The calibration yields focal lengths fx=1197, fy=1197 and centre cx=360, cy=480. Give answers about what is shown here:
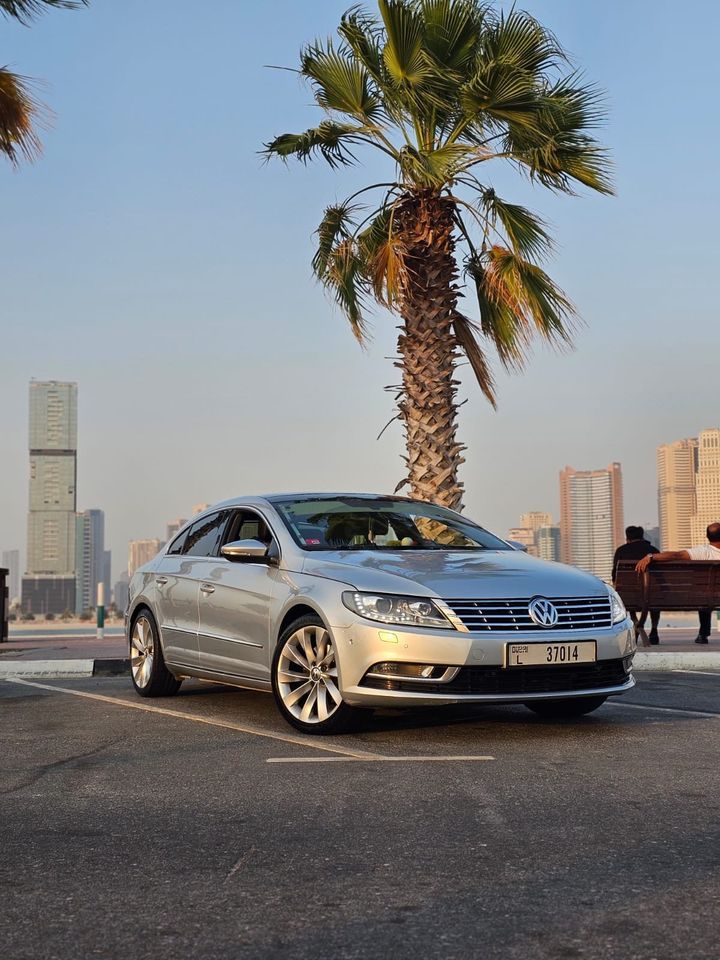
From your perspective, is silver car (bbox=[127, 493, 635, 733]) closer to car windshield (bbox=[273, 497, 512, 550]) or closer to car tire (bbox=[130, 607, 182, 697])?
car windshield (bbox=[273, 497, 512, 550])

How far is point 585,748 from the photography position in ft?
20.9

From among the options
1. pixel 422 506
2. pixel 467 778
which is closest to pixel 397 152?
pixel 422 506

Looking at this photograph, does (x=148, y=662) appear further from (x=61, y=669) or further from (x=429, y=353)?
(x=429, y=353)

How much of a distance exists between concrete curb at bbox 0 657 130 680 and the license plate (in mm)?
5826

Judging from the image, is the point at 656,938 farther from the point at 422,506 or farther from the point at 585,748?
the point at 422,506

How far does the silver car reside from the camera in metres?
6.58

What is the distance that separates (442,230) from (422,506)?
7.17 metres

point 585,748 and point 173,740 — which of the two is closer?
point 585,748

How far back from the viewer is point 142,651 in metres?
9.30

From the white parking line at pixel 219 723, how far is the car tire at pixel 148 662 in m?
0.23

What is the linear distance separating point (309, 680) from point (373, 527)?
1514 mm

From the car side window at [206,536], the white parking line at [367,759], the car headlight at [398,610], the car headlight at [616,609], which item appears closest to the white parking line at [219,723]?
the white parking line at [367,759]

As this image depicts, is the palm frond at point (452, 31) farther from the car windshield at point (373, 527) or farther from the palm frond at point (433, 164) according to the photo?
the car windshield at point (373, 527)

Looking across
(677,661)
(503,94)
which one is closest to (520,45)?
(503,94)
